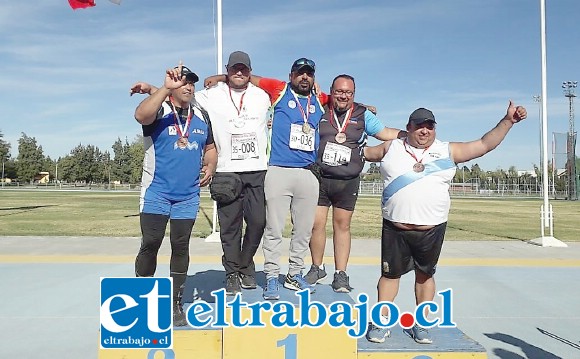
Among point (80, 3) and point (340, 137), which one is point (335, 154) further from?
point (80, 3)

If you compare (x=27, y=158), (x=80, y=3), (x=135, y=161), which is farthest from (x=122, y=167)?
(x=80, y=3)

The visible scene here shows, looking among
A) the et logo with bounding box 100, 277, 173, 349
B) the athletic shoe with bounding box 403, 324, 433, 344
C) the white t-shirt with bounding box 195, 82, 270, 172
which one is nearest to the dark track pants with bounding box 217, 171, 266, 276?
the white t-shirt with bounding box 195, 82, 270, 172

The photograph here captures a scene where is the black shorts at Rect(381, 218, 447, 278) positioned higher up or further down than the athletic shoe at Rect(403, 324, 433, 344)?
higher up

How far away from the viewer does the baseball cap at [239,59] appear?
13.2ft

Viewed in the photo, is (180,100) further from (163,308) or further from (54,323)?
(54,323)

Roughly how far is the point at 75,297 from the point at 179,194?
3.03 m

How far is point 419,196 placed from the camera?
3.53 m

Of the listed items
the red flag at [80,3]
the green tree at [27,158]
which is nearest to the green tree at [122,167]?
the green tree at [27,158]

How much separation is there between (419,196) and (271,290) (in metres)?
1.36

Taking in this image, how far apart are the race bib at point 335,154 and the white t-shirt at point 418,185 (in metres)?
0.76

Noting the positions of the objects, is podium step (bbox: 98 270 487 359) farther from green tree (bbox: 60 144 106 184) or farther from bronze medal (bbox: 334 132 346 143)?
green tree (bbox: 60 144 106 184)

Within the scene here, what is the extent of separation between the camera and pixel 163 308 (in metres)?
3.39

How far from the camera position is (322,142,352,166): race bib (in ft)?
14.4

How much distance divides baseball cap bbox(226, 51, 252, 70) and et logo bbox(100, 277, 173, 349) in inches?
72.2
